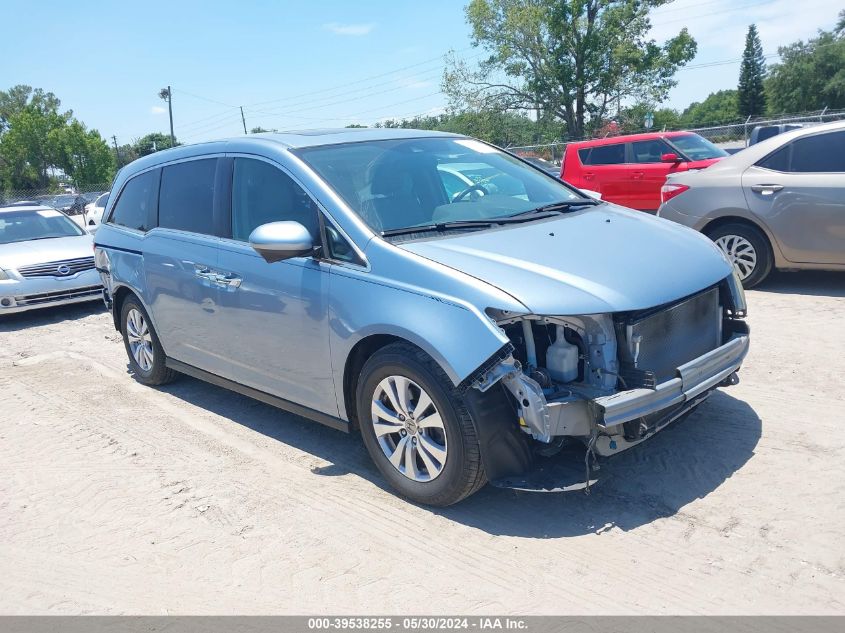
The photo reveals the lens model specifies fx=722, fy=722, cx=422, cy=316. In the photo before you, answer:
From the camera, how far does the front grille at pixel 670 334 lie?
3.38 m

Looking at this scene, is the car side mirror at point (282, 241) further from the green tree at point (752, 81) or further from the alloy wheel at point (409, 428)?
the green tree at point (752, 81)

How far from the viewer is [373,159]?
4.46 meters

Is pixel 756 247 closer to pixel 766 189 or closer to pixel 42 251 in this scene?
pixel 766 189

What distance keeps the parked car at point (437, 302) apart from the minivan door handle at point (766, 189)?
11.0ft

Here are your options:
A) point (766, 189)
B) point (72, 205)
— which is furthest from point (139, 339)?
point (72, 205)

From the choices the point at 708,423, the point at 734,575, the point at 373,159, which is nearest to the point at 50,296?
the point at 373,159

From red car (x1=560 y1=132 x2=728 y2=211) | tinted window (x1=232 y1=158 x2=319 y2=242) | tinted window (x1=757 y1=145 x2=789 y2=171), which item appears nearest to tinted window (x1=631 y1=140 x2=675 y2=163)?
red car (x1=560 y1=132 x2=728 y2=211)

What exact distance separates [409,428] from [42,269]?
7.79 m

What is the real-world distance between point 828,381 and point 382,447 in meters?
3.21

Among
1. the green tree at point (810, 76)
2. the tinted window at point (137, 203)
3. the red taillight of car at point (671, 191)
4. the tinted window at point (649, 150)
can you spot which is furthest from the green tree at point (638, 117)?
the tinted window at point (137, 203)

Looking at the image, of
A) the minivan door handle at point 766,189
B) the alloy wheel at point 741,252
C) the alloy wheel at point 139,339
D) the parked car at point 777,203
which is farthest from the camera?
the alloy wheel at point 741,252

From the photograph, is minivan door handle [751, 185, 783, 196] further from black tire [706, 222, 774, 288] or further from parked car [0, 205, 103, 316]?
parked car [0, 205, 103, 316]

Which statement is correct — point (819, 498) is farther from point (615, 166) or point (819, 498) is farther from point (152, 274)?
point (615, 166)

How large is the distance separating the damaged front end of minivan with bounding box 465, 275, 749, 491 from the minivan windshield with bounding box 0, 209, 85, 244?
9456 millimetres
